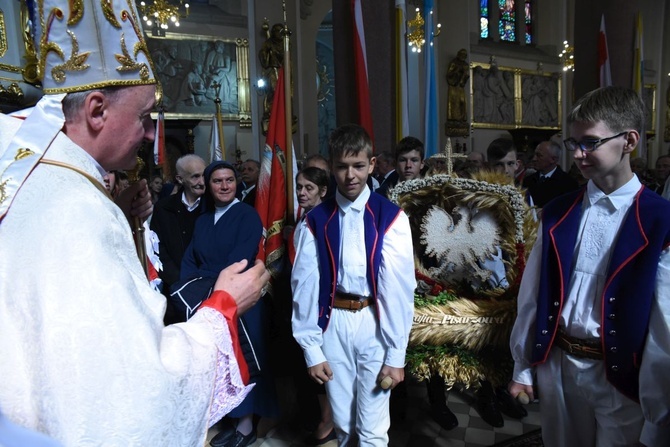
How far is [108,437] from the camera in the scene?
85 centimetres

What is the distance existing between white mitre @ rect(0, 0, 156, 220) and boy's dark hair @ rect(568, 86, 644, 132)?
1.48 metres

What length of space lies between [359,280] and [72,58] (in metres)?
1.46

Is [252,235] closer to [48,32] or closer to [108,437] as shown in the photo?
[48,32]

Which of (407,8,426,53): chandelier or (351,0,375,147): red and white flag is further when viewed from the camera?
(407,8,426,53): chandelier

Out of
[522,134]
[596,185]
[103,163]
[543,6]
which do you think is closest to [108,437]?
[103,163]

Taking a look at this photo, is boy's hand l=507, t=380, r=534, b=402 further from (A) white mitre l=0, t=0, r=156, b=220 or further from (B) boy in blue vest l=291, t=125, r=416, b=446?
(A) white mitre l=0, t=0, r=156, b=220

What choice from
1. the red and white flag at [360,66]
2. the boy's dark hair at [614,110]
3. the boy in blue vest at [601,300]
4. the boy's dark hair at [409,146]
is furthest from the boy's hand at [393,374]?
the red and white flag at [360,66]

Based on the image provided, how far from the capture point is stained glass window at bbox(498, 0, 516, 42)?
16078mm

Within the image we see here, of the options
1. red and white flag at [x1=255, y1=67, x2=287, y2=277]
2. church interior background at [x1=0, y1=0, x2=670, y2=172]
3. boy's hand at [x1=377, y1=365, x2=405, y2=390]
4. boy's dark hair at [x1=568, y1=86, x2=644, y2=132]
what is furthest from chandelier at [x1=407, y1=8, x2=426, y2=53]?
boy's hand at [x1=377, y1=365, x2=405, y2=390]

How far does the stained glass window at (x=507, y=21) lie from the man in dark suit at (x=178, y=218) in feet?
49.9

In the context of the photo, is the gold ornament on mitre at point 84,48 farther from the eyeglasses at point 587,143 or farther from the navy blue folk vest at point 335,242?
the eyeglasses at point 587,143

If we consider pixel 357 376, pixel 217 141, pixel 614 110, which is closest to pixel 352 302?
pixel 357 376

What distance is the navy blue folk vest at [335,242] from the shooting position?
2.14 meters

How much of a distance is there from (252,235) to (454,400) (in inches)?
79.4
